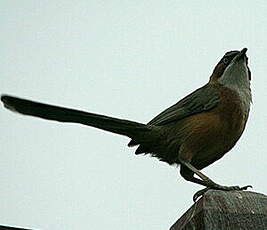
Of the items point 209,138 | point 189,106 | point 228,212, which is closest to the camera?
point 228,212

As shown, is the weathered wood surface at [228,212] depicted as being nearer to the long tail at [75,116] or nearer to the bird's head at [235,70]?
the long tail at [75,116]

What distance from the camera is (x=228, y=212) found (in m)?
1.84

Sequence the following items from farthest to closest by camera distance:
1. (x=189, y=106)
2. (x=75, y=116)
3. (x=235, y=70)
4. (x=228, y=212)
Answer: (x=235, y=70)
(x=189, y=106)
(x=75, y=116)
(x=228, y=212)

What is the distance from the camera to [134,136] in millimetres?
4707

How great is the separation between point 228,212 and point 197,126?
8.87 ft

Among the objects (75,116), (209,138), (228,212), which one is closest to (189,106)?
(209,138)

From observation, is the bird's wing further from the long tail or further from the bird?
the long tail

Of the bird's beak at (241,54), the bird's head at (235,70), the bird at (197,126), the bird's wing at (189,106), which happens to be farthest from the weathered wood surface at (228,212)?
the bird's beak at (241,54)

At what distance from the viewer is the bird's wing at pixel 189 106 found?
4.75m

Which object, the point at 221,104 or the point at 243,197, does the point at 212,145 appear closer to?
the point at 221,104

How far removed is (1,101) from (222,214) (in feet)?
5.27

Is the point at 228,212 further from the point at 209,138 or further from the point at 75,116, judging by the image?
the point at 209,138

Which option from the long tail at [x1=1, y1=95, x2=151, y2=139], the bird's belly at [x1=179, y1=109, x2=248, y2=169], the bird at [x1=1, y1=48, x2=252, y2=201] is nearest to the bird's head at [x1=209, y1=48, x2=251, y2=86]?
the bird at [x1=1, y1=48, x2=252, y2=201]

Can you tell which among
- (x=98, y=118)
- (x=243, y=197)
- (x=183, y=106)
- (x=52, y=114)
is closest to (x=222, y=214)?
(x=243, y=197)
